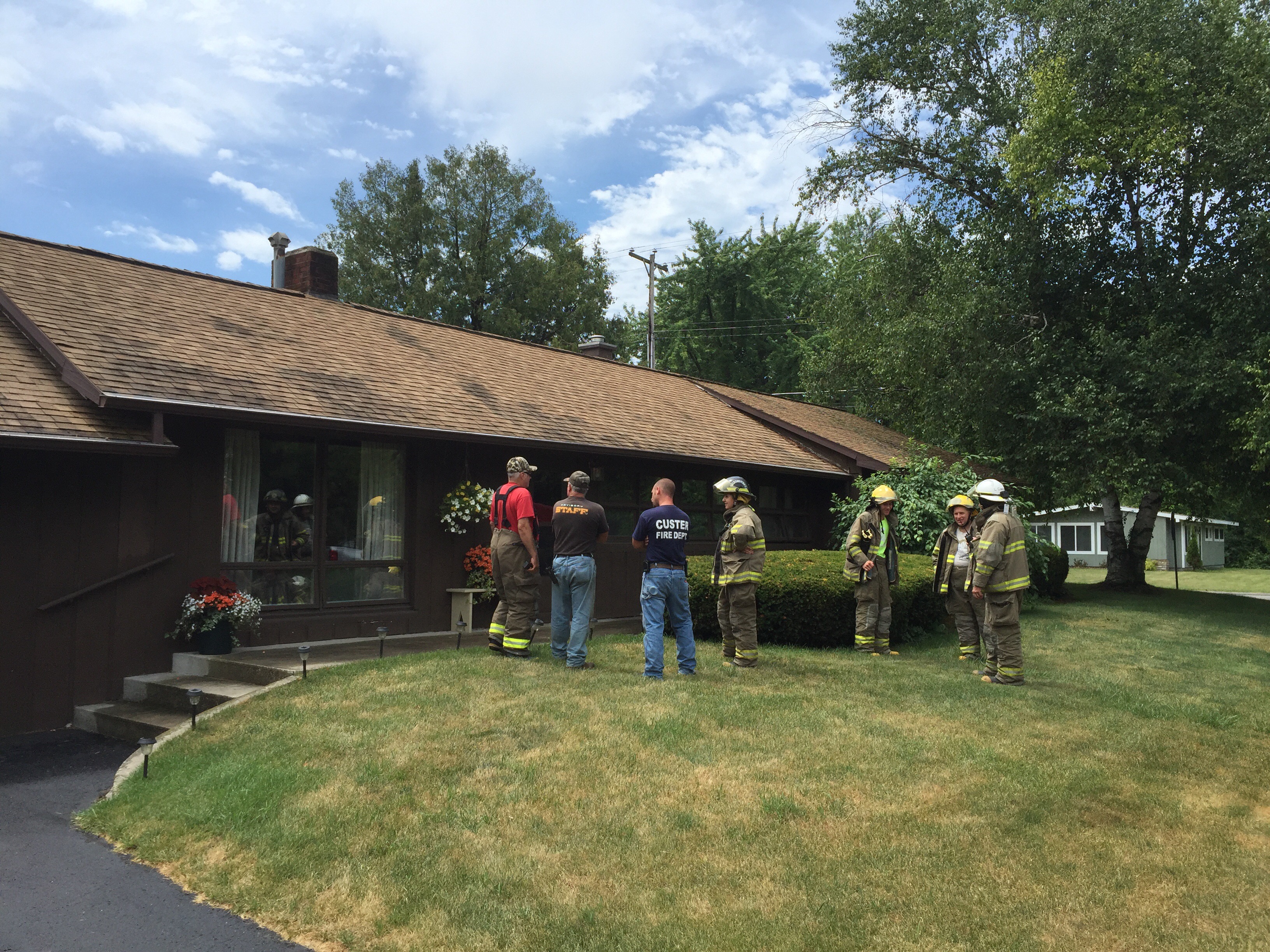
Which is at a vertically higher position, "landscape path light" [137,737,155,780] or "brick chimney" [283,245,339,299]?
"brick chimney" [283,245,339,299]

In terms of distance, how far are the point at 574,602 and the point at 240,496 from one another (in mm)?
3750

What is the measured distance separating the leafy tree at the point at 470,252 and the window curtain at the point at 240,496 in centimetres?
2947

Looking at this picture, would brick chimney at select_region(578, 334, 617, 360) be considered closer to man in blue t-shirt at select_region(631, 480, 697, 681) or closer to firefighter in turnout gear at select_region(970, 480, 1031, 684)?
man in blue t-shirt at select_region(631, 480, 697, 681)

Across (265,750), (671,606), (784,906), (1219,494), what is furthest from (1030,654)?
(1219,494)

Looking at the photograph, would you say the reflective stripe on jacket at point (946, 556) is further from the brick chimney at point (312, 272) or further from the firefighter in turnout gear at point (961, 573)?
the brick chimney at point (312, 272)

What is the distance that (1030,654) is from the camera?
11.2 meters

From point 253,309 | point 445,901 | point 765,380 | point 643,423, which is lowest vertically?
point 445,901

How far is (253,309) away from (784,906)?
10954 millimetres

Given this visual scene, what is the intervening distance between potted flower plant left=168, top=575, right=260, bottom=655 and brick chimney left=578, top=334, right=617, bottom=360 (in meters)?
12.6

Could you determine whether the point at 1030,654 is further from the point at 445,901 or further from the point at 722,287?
the point at 722,287

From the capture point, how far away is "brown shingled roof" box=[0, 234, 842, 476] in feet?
30.4

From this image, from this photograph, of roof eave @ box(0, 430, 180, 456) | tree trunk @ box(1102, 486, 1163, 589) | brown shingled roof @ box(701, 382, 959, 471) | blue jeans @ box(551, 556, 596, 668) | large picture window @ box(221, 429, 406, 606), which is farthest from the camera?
tree trunk @ box(1102, 486, 1163, 589)

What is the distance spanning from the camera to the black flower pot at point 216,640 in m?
9.01

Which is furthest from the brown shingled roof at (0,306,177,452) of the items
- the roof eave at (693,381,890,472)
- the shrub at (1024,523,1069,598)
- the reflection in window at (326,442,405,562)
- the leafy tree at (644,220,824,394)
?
the leafy tree at (644,220,824,394)
